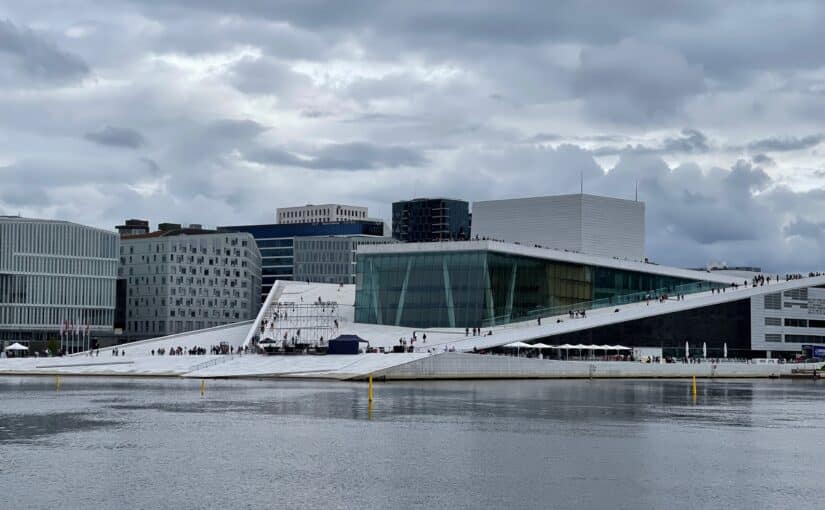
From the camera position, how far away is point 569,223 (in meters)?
136

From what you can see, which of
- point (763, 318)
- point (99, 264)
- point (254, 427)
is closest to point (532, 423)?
point (254, 427)

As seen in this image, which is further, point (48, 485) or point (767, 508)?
point (48, 485)

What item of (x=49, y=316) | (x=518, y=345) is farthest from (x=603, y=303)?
(x=49, y=316)

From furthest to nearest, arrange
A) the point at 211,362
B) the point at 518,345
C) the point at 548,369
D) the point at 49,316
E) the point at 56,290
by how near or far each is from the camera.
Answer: the point at 56,290
the point at 49,316
the point at 211,362
the point at 518,345
the point at 548,369

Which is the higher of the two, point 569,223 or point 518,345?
point 569,223

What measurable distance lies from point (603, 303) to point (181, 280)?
3109 inches

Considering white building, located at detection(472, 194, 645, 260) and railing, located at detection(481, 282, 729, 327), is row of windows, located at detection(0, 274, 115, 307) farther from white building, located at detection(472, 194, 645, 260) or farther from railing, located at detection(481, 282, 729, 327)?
railing, located at detection(481, 282, 729, 327)

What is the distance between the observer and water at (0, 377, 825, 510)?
31016 mm

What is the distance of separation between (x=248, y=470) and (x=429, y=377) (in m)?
56.0

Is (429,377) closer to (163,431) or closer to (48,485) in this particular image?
(163,431)

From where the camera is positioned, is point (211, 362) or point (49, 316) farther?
point (49, 316)

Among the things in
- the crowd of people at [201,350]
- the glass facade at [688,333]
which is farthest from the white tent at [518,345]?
the crowd of people at [201,350]

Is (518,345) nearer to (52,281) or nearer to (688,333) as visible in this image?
(688,333)

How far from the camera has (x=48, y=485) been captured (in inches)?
1262
